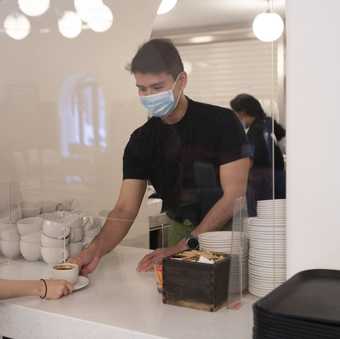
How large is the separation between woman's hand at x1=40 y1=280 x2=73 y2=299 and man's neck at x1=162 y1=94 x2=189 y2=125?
53 cm

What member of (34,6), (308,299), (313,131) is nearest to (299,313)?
(308,299)

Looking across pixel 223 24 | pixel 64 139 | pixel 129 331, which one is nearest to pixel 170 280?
pixel 129 331

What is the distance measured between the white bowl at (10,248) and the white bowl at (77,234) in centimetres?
21

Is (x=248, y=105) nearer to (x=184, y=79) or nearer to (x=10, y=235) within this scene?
(x=184, y=79)

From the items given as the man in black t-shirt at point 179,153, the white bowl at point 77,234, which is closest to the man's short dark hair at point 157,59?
the man in black t-shirt at point 179,153

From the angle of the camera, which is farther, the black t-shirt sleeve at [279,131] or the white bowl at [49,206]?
the white bowl at [49,206]

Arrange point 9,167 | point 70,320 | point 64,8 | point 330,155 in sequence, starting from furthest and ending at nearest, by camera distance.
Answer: point 9,167 → point 64,8 → point 70,320 → point 330,155

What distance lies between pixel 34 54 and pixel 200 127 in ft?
2.47

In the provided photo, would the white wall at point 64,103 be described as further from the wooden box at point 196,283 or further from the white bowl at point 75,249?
the wooden box at point 196,283

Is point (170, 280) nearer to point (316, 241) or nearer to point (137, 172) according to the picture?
point (316, 241)

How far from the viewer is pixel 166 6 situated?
1.48 meters

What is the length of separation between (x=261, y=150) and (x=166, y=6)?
51 cm

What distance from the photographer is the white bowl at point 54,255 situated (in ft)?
5.33

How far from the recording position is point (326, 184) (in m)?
1.06
